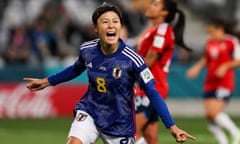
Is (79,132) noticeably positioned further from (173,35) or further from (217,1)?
(217,1)

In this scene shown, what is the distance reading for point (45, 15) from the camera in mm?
23828

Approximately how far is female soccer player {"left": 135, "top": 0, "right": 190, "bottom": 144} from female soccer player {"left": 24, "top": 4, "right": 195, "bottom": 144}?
215 cm

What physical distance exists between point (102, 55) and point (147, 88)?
590 millimetres

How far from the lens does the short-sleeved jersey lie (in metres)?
8.85

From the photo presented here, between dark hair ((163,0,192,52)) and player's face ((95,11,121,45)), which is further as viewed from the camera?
dark hair ((163,0,192,52))

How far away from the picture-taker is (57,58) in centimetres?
2383

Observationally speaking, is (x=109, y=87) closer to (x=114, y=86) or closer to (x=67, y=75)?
(x=114, y=86)

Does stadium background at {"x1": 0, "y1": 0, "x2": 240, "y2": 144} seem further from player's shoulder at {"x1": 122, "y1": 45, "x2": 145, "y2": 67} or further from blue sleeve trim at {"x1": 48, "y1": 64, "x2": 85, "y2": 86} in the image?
player's shoulder at {"x1": 122, "y1": 45, "x2": 145, "y2": 67}

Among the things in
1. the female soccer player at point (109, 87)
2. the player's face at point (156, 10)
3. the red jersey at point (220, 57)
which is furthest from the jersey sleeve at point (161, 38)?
the red jersey at point (220, 57)

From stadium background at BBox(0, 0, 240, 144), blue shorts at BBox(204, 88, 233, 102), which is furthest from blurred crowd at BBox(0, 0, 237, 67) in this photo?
blue shorts at BBox(204, 88, 233, 102)

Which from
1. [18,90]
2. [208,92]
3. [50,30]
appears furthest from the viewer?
[50,30]

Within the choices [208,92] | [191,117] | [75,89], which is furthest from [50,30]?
[208,92]

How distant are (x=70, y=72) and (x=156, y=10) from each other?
93.8 inches

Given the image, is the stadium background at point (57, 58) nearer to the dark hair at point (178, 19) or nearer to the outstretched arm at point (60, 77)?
the dark hair at point (178, 19)
